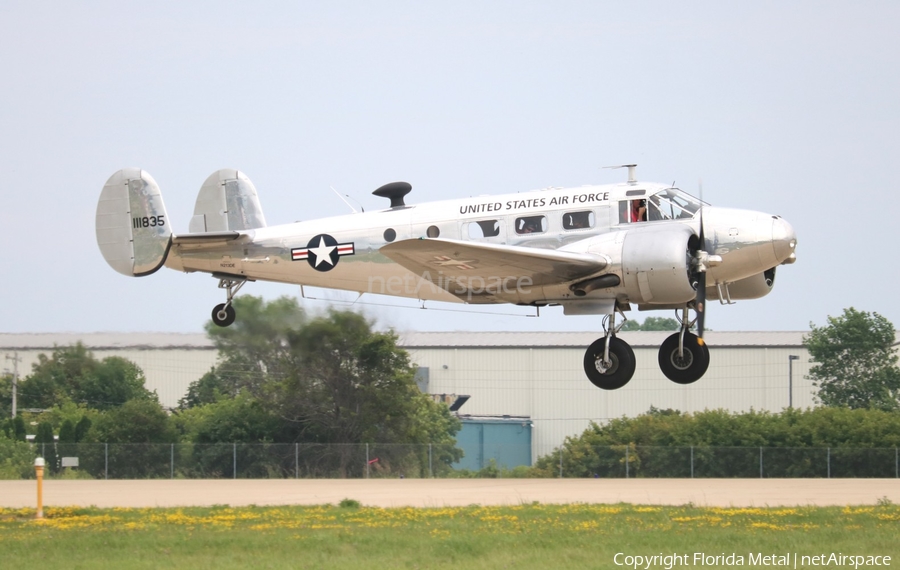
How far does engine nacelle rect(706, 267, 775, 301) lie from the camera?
19.8 metres

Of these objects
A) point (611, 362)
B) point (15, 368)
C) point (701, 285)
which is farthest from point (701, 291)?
point (15, 368)

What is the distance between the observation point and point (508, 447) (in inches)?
1874

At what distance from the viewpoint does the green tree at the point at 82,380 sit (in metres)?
32.3

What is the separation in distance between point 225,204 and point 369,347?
921 centimetres

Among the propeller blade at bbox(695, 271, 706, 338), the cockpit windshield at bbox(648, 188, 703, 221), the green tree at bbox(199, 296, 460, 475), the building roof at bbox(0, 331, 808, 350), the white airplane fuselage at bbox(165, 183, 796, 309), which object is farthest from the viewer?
the building roof at bbox(0, 331, 808, 350)

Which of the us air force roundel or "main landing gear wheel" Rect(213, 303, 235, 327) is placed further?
"main landing gear wheel" Rect(213, 303, 235, 327)

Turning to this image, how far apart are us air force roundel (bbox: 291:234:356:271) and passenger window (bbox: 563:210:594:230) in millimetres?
→ 4060

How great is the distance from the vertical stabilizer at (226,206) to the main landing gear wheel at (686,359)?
8474 mm

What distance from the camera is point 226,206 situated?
74.5 ft

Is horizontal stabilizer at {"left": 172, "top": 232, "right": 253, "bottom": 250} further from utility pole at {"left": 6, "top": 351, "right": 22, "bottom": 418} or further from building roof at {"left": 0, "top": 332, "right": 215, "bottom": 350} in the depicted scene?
utility pole at {"left": 6, "top": 351, "right": 22, "bottom": 418}

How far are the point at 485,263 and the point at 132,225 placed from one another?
23.8ft

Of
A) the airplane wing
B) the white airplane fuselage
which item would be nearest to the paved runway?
the white airplane fuselage

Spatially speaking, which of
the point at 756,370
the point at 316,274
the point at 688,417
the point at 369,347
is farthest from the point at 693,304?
the point at 756,370

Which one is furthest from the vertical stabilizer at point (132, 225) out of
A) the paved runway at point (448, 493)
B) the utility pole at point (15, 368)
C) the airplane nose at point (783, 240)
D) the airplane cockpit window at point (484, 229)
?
the utility pole at point (15, 368)
